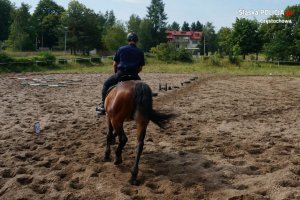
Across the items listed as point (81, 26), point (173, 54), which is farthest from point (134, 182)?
point (81, 26)

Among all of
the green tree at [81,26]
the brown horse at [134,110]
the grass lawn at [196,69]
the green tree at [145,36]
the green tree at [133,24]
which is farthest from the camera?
the green tree at [133,24]

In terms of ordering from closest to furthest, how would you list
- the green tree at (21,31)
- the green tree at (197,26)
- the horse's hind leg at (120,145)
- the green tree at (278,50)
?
the horse's hind leg at (120,145)
the green tree at (278,50)
the green tree at (21,31)
the green tree at (197,26)

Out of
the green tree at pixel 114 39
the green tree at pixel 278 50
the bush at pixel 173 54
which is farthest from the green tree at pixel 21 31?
the green tree at pixel 278 50

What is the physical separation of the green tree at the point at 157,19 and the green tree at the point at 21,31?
85.6 ft

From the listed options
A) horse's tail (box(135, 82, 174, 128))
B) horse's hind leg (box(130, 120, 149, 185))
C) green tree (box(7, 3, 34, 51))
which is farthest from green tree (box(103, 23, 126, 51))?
horse's hind leg (box(130, 120, 149, 185))

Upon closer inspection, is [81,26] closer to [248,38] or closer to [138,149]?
[248,38]

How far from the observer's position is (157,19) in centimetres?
8675

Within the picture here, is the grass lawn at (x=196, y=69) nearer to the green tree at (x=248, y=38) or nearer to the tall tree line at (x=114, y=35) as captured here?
the tall tree line at (x=114, y=35)

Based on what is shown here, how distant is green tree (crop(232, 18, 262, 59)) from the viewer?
199ft

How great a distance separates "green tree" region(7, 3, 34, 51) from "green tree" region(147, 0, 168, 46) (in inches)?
1027

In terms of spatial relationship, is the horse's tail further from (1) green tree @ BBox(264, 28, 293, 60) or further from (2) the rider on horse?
(1) green tree @ BBox(264, 28, 293, 60)

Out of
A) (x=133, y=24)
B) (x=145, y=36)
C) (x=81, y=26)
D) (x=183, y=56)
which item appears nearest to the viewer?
(x=183, y=56)

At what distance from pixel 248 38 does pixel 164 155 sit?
5652 centimetres

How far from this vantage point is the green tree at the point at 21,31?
6381 cm
